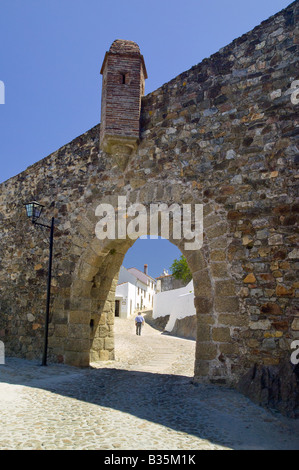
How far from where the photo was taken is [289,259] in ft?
15.1

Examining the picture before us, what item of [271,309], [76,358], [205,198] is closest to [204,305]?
[271,309]

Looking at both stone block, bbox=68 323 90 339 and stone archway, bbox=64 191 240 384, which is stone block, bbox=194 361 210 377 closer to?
stone archway, bbox=64 191 240 384

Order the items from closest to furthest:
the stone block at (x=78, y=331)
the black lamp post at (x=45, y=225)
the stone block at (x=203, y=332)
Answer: the stone block at (x=203, y=332), the stone block at (x=78, y=331), the black lamp post at (x=45, y=225)

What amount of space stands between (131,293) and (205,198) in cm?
A: 2937

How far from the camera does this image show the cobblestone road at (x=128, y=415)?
2932mm

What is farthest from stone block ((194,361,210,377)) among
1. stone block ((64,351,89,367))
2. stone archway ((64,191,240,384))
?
stone block ((64,351,89,367))

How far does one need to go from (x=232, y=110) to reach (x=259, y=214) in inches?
63.6

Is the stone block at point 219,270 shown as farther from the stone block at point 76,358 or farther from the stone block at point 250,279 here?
the stone block at point 76,358

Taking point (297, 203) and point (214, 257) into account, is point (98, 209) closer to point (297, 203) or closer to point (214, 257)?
point (214, 257)

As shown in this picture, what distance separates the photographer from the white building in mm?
32125

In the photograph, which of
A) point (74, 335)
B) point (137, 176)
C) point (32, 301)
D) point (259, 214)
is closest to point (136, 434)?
point (259, 214)
